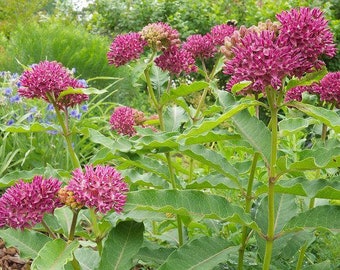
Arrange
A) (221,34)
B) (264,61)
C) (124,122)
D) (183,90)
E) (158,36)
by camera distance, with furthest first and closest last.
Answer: (124,122), (221,34), (158,36), (183,90), (264,61)

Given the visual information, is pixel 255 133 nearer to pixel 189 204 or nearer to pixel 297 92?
pixel 189 204

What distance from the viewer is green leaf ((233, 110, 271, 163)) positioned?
158 centimetres

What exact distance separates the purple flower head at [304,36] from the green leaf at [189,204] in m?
0.41

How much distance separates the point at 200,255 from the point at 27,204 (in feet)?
1.68

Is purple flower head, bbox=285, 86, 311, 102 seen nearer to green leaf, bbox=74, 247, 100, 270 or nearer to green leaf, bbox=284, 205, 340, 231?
green leaf, bbox=284, 205, 340, 231

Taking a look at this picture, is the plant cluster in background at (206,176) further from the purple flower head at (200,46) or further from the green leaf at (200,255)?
the purple flower head at (200,46)

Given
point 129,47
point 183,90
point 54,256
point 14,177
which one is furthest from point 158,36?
point 54,256

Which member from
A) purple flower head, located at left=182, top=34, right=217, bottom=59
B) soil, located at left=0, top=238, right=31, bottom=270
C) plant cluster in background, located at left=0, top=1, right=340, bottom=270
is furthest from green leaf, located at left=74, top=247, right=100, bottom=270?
soil, located at left=0, top=238, right=31, bottom=270

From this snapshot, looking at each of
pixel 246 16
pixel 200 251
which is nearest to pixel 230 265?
pixel 200 251

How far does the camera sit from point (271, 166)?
153 centimetres

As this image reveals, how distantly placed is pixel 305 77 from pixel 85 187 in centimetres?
63

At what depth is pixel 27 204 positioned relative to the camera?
1.50 m

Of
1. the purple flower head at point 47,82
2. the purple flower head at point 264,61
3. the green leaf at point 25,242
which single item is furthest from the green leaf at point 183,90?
the green leaf at point 25,242

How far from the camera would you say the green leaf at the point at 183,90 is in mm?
1904
